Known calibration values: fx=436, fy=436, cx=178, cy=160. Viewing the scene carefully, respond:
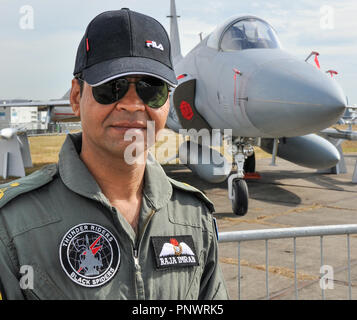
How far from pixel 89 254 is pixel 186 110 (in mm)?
7566

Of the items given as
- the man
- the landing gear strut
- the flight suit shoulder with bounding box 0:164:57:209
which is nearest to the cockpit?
the landing gear strut

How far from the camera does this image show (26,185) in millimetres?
1461

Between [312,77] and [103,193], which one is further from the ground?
[312,77]

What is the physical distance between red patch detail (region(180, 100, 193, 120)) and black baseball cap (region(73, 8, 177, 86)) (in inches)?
287

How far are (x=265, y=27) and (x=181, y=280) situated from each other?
743 centimetres

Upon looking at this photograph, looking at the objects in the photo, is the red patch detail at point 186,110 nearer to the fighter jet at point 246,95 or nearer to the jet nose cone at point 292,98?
the fighter jet at point 246,95

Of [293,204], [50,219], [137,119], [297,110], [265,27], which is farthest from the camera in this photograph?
[293,204]

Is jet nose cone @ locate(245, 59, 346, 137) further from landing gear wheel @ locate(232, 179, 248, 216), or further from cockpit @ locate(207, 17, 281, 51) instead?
landing gear wheel @ locate(232, 179, 248, 216)

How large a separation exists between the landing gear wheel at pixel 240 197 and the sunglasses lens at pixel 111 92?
6424 mm

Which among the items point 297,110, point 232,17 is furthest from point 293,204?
point 232,17

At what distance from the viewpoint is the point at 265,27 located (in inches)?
324

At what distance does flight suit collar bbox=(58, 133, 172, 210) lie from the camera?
1491 mm

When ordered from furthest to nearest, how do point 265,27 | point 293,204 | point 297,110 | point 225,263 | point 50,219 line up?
point 293,204
point 265,27
point 297,110
point 225,263
point 50,219
